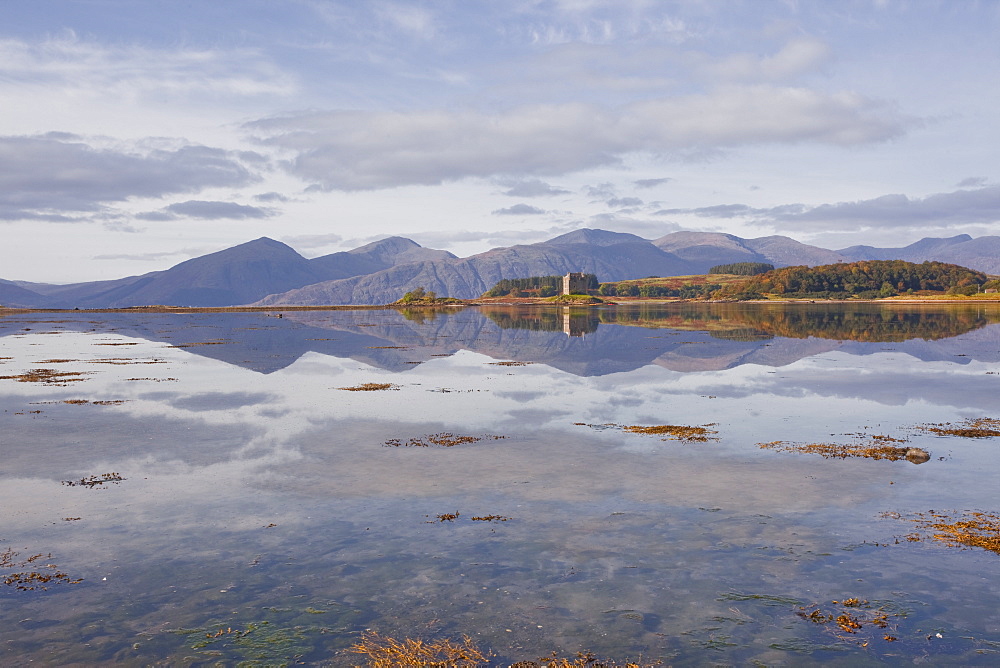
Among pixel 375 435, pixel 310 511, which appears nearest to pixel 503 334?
pixel 375 435

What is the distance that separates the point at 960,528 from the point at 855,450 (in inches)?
376

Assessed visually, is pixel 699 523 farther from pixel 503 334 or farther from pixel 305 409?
pixel 503 334

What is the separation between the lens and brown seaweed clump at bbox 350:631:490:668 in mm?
12205

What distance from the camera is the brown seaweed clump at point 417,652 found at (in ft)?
40.0

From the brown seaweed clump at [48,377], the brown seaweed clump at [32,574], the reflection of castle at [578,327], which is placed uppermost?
the reflection of castle at [578,327]

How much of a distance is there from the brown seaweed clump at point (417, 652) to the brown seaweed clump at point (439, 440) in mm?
16567

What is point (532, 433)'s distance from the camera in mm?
32094

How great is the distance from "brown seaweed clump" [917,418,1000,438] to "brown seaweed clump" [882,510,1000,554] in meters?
12.6

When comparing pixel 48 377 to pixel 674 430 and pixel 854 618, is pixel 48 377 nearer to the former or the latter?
pixel 674 430

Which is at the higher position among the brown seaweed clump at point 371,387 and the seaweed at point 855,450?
the brown seaweed clump at point 371,387

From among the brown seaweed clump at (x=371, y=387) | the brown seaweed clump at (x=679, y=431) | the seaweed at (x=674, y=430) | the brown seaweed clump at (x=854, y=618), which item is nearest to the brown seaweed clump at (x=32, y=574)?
the brown seaweed clump at (x=854, y=618)

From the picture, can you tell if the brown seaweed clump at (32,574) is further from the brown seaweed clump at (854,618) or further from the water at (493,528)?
the brown seaweed clump at (854,618)

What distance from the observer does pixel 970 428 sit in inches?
1244

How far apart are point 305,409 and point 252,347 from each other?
49703mm
